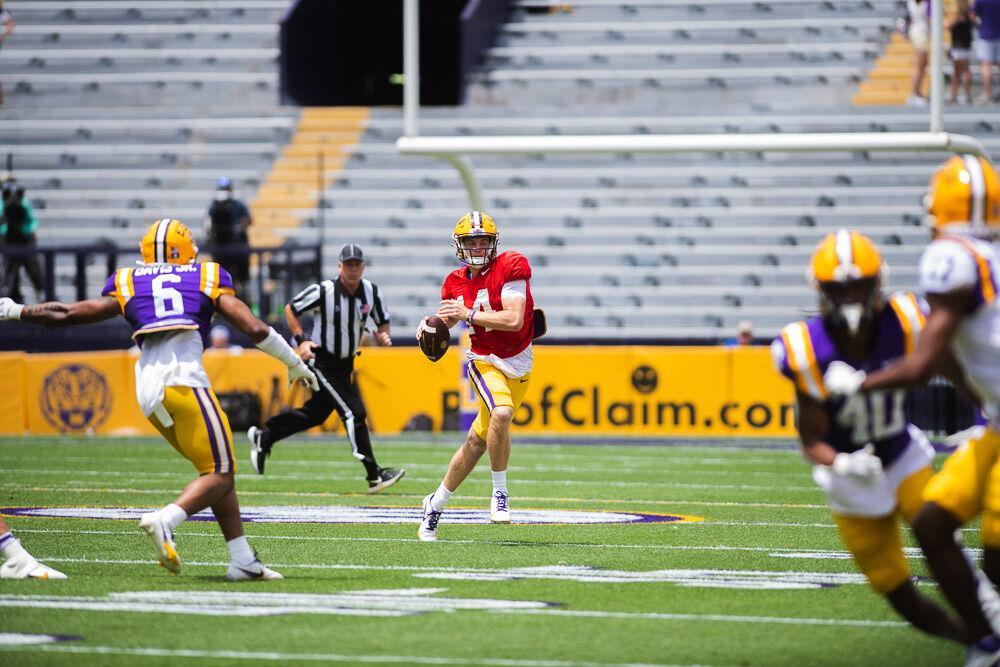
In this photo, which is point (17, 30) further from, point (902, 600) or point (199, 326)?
point (902, 600)

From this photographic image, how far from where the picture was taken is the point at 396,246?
22.0m

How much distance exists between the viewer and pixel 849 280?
17.0 feet

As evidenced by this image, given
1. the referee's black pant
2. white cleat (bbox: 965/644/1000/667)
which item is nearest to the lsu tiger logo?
the referee's black pant

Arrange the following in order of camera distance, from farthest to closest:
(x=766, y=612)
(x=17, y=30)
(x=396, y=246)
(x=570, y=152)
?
(x=17, y=30) → (x=396, y=246) → (x=570, y=152) → (x=766, y=612)

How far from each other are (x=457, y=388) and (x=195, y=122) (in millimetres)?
8681

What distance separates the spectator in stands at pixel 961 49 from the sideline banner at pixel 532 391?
500 centimetres

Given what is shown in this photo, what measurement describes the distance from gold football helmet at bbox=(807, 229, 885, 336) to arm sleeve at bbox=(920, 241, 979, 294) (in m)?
0.16

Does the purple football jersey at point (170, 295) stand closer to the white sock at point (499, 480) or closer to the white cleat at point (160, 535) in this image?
the white cleat at point (160, 535)

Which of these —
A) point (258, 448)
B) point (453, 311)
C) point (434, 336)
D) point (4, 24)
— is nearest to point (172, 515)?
point (453, 311)

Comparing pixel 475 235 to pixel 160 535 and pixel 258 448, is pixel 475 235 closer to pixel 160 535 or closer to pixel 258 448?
pixel 160 535

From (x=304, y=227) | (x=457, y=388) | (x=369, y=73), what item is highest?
(x=369, y=73)

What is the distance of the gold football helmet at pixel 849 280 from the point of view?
5180 mm

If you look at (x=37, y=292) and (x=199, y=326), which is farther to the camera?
(x=37, y=292)

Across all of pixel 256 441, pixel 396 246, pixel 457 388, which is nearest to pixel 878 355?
pixel 256 441
